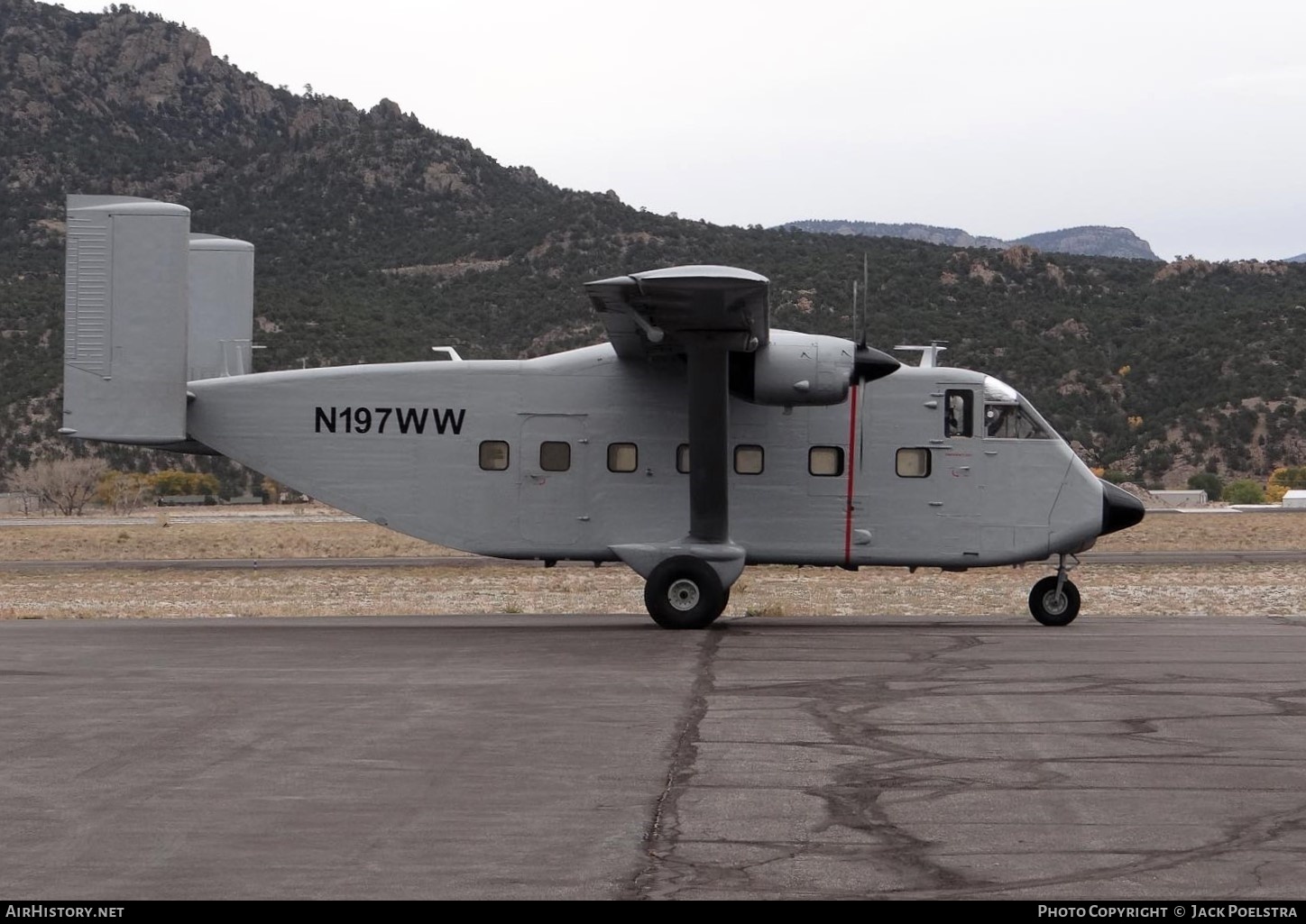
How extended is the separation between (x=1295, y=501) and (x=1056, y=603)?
48609mm

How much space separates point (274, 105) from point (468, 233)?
29.8 metres

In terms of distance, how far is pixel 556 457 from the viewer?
1800cm

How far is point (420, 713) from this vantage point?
1084 cm

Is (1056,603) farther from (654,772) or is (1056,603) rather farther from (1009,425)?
(654,772)

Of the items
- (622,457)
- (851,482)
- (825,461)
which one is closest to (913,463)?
(851,482)

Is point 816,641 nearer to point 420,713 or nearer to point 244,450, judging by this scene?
point 420,713

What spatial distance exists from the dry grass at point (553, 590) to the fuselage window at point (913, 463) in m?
3.22

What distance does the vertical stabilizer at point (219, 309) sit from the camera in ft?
63.9

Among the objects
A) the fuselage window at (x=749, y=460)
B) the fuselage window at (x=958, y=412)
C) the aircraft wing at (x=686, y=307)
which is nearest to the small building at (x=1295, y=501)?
the fuselage window at (x=958, y=412)

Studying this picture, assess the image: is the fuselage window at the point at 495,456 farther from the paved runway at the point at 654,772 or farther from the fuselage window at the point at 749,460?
the paved runway at the point at 654,772

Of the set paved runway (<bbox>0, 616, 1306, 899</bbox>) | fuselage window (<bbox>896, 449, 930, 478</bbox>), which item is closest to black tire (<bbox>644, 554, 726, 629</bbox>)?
paved runway (<bbox>0, 616, 1306, 899</bbox>)

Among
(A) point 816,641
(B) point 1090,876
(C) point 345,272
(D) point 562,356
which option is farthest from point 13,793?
(C) point 345,272

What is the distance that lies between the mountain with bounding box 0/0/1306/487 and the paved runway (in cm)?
5110

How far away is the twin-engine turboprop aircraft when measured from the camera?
58.5ft
